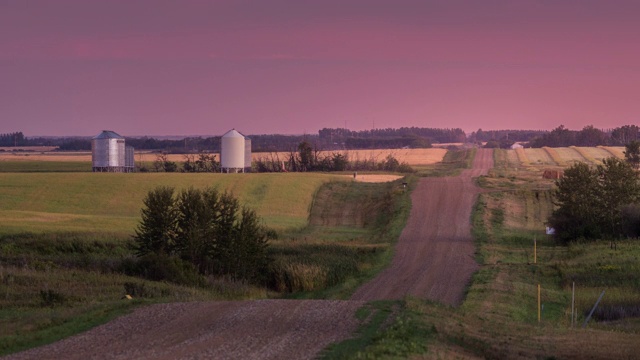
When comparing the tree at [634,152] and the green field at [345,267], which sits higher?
the tree at [634,152]

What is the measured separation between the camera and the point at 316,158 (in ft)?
355

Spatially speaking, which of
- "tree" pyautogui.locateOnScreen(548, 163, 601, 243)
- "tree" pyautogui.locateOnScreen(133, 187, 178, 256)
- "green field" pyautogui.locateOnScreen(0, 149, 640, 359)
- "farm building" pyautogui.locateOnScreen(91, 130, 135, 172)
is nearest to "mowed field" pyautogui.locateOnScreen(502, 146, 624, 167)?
"green field" pyautogui.locateOnScreen(0, 149, 640, 359)

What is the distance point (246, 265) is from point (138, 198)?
35.2 m

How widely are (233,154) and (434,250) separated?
51.6 meters

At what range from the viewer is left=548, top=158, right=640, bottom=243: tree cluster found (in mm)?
48719

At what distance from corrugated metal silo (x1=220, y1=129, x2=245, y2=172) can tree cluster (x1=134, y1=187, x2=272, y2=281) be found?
55481 millimetres

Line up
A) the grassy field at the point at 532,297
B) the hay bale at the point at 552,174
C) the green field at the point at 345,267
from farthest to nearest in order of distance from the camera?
the hay bale at the point at 552,174 < the green field at the point at 345,267 < the grassy field at the point at 532,297

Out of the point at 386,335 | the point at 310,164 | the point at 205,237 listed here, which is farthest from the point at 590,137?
the point at 386,335

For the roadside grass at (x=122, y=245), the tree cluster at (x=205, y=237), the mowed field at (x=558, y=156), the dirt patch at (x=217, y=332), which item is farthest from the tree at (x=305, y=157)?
the dirt patch at (x=217, y=332)

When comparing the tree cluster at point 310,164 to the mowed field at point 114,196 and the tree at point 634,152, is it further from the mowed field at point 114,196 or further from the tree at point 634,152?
the tree at point 634,152

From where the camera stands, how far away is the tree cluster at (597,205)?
48.7 metres

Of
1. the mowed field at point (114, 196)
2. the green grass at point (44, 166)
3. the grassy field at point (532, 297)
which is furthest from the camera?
the green grass at point (44, 166)

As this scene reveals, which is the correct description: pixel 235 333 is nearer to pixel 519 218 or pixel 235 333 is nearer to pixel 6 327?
→ pixel 6 327

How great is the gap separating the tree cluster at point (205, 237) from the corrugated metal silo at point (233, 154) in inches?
2184
